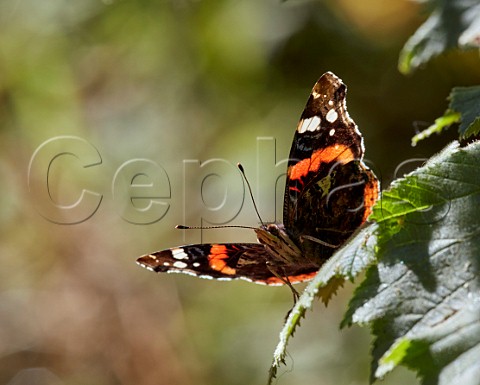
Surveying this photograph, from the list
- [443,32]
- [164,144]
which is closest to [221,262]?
[443,32]

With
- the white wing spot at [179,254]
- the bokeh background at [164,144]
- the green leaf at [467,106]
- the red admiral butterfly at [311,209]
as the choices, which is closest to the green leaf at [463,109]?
the green leaf at [467,106]

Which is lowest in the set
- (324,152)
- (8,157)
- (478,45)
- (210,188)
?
(324,152)

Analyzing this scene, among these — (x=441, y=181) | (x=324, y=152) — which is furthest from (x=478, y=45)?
(x=441, y=181)

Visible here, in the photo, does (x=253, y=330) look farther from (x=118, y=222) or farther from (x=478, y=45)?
(x=478, y=45)

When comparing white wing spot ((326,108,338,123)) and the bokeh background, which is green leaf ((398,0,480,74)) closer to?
white wing spot ((326,108,338,123))

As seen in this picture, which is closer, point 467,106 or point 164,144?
point 467,106

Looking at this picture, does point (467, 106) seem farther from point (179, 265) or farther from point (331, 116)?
point (179, 265)

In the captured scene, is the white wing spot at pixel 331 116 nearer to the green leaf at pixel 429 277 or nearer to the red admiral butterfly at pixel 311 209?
the red admiral butterfly at pixel 311 209
